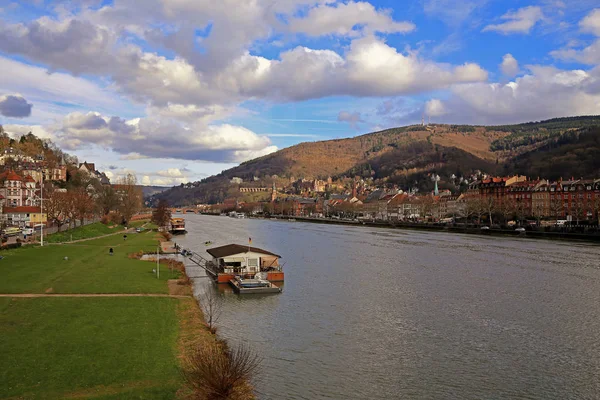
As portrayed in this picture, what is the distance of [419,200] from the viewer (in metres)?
168

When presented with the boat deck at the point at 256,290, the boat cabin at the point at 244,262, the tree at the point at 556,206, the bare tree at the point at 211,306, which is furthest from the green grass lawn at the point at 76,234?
the tree at the point at 556,206

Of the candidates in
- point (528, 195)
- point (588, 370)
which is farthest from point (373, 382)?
point (528, 195)

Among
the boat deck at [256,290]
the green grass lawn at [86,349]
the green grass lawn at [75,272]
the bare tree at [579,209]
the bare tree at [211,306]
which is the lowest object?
the bare tree at [211,306]

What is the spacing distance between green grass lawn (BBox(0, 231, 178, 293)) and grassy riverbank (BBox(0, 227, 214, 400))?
2.5 inches

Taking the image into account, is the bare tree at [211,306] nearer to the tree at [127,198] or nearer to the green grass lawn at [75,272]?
the green grass lawn at [75,272]

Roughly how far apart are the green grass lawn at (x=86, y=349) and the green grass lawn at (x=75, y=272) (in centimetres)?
405

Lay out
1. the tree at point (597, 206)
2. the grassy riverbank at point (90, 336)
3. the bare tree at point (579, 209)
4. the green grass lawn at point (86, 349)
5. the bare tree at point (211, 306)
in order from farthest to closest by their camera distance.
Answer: the bare tree at point (579, 209)
the tree at point (597, 206)
the bare tree at point (211, 306)
the grassy riverbank at point (90, 336)
the green grass lawn at point (86, 349)

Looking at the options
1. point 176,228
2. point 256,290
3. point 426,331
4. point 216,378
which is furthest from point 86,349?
point 176,228

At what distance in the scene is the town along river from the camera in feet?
65.7

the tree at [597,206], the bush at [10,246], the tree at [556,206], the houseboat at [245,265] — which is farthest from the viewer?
the tree at [556,206]

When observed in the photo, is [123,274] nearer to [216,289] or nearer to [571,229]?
[216,289]

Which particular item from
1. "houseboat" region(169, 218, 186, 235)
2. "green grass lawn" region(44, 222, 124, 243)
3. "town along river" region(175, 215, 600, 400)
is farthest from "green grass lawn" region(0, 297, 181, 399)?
"houseboat" region(169, 218, 186, 235)

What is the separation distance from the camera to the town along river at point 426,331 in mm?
20031

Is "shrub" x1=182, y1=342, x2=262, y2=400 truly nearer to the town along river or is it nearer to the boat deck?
the town along river
